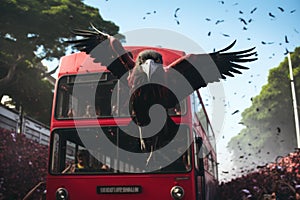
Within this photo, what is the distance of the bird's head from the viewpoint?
4508 millimetres

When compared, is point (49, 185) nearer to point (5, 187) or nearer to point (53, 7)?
point (5, 187)

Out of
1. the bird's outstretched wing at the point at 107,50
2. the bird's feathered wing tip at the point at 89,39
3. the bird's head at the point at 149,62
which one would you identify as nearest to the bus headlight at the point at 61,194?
the bird's outstretched wing at the point at 107,50

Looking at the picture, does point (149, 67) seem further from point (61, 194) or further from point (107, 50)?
point (61, 194)

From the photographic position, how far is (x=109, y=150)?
19.9ft

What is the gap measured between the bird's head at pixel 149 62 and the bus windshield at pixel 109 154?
150cm

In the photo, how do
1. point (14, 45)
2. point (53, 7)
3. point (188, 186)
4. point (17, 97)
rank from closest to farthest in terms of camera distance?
point (188, 186)
point (14, 45)
point (53, 7)
point (17, 97)

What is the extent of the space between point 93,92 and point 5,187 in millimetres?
7463

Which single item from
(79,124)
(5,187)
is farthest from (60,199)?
(5,187)

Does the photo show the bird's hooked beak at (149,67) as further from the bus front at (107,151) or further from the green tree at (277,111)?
the green tree at (277,111)

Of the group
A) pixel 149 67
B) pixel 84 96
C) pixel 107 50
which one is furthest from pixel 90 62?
pixel 149 67

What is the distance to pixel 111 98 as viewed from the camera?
6.32 meters

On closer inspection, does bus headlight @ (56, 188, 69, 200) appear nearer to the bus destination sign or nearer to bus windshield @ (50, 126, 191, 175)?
bus windshield @ (50, 126, 191, 175)

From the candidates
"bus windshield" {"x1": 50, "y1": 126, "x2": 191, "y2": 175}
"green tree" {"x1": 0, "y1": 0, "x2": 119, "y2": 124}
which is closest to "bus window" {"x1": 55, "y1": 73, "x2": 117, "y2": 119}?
"bus windshield" {"x1": 50, "y1": 126, "x2": 191, "y2": 175}

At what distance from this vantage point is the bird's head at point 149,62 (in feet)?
14.8
